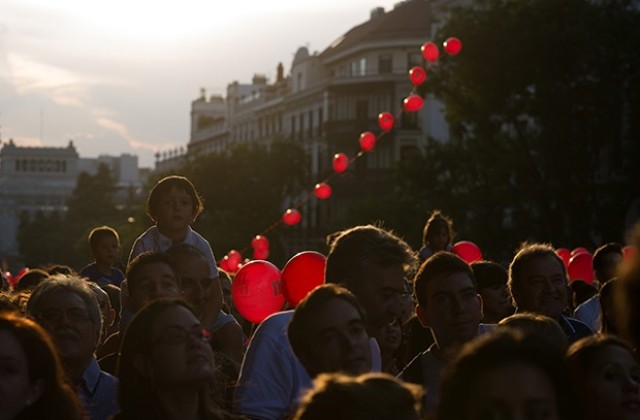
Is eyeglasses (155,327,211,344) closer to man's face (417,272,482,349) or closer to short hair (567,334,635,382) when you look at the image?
short hair (567,334,635,382)

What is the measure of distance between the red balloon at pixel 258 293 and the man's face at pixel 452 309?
3118mm

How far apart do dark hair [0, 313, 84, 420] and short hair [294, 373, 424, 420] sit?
1158 mm

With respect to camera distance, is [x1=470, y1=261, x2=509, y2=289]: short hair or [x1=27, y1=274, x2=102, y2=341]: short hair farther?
[x1=470, y1=261, x2=509, y2=289]: short hair

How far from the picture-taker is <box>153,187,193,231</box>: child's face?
323 inches

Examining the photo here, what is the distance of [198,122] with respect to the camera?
12588cm

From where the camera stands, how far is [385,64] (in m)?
73.6

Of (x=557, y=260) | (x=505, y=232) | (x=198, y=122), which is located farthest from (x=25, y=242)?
(x=557, y=260)

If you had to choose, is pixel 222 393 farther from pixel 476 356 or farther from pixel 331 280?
pixel 476 356

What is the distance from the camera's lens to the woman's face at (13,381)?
15.0 ft

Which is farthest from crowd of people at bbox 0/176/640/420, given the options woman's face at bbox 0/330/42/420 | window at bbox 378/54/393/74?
window at bbox 378/54/393/74

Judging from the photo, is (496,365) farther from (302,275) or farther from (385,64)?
(385,64)

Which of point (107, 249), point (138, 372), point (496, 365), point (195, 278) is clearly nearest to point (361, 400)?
point (496, 365)

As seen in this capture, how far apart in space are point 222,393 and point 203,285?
121 centimetres

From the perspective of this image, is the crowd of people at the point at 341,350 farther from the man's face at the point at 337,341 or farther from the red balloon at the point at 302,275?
the red balloon at the point at 302,275
